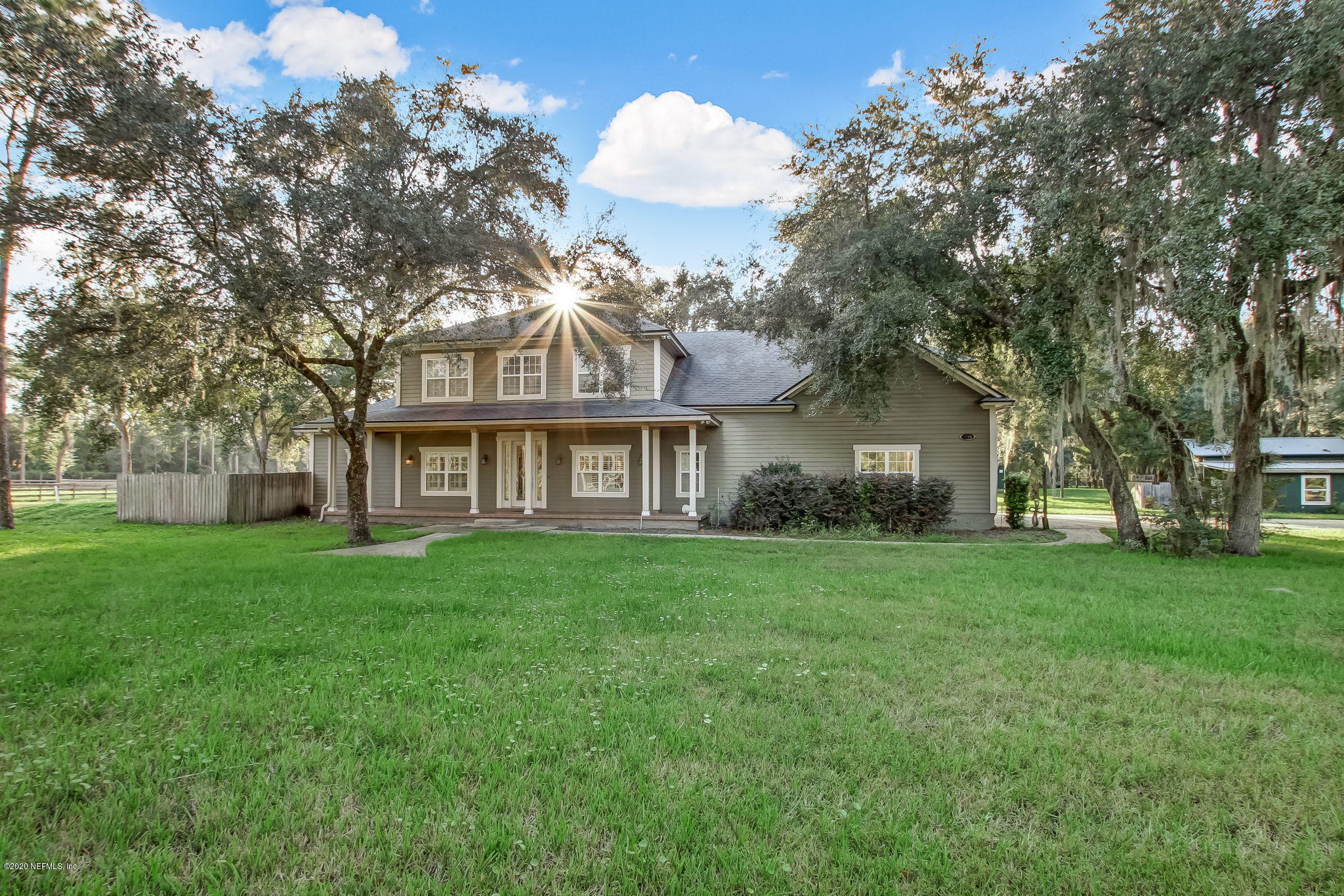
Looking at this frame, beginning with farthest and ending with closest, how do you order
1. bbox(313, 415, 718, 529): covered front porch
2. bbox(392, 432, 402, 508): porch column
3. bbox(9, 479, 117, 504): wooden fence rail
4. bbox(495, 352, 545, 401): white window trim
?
bbox(9, 479, 117, 504): wooden fence rail, bbox(392, 432, 402, 508): porch column, bbox(495, 352, 545, 401): white window trim, bbox(313, 415, 718, 529): covered front porch

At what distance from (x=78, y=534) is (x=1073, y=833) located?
18179 mm

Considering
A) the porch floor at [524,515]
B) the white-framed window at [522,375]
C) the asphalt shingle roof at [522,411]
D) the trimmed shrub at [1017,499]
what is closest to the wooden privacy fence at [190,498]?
the porch floor at [524,515]

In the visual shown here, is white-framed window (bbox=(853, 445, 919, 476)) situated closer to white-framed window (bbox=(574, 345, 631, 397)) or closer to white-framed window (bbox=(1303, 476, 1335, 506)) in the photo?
white-framed window (bbox=(574, 345, 631, 397))

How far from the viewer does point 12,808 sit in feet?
8.43

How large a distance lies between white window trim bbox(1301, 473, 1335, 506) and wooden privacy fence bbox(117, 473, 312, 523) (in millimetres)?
38022

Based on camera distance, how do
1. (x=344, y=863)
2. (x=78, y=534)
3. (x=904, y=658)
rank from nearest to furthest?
(x=344, y=863) → (x=904, y=658) → (x=78, y=534)

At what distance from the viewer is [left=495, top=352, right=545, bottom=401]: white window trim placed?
1800 centimetres

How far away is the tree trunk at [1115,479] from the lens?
11.6m

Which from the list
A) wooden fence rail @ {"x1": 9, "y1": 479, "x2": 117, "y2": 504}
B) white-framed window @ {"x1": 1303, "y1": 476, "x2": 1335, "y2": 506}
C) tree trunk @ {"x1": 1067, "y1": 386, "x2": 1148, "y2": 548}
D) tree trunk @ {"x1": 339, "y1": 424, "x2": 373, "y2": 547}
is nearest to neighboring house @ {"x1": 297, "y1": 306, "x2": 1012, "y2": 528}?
tree trunk @ {"x1": 339, "y1": 424, "x2": 373, "y2": 547}

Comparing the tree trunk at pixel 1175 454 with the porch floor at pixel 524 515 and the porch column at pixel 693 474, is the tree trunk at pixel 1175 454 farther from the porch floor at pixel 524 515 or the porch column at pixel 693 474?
the porch floor at pixel 524 515

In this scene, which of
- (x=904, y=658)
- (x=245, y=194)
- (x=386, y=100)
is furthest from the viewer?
(x=386, y=100)

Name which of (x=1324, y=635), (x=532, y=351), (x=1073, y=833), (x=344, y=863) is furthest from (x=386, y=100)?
(x=1324, y=635)

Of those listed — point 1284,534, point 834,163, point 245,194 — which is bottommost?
point 1284,534

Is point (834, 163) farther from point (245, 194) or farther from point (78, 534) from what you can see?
point (78, 534)
